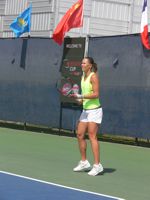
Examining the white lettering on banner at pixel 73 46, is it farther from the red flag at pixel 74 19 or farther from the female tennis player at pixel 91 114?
the female tennis player at pixel 91 114

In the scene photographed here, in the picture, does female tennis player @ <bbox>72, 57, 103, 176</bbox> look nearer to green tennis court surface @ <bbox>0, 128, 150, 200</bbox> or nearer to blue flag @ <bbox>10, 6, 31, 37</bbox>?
green tennis court surface @ <bbox>0, 128, 150, 200</bbox>

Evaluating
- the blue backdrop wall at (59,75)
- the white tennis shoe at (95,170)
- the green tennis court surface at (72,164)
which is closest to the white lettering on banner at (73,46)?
the blue backdrop wall at (59,75)

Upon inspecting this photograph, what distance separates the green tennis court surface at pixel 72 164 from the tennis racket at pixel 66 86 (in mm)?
1155

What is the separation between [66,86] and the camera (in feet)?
48.3

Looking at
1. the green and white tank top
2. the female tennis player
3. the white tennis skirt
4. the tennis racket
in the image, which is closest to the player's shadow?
the female tennis player

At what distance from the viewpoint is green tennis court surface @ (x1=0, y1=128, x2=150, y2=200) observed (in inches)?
306

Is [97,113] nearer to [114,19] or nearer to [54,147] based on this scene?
[54,147]

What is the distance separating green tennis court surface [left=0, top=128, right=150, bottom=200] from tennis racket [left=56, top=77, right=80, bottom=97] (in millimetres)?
1155

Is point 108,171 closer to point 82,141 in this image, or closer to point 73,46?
point 82,141

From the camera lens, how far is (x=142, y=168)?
31.7 ft

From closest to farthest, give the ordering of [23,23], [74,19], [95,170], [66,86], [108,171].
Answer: [95,170], [108,171], [66,86], [74,19], [23,23]

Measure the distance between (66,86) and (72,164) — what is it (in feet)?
17.0

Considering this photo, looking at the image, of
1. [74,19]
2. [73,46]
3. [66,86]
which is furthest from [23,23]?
[66,86]

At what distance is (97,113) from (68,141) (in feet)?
16.1
